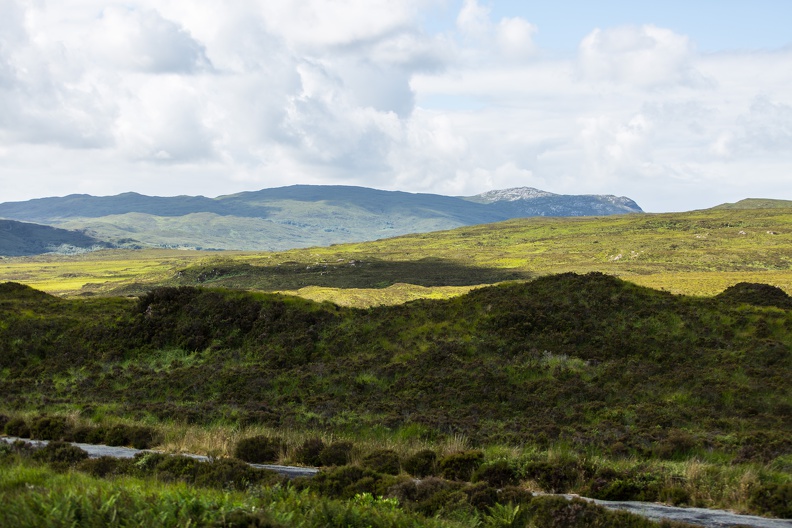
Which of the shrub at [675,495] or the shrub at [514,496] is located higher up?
the shrub at [514,496]

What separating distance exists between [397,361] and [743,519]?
65.2 ft

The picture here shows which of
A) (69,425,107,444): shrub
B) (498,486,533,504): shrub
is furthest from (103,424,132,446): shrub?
(498,486,533,504): shrub

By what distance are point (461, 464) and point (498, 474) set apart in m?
1.00

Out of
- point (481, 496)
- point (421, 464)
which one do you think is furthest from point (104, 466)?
point (481, 496)

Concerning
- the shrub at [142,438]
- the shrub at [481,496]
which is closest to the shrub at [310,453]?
the shrub at [142,438]

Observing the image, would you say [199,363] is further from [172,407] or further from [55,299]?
[55,299]

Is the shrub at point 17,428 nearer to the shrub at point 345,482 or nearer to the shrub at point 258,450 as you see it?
the shrub at point 258,450

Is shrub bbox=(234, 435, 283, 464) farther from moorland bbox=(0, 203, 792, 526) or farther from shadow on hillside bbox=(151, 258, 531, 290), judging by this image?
shadow on hillside bbox=(151, 258, 531, 290)

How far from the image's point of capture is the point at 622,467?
15.5 m

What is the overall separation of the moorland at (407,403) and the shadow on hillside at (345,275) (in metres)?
80.0

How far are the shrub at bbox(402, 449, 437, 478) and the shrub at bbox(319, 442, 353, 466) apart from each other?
5.71ft

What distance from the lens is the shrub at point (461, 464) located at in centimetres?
1548

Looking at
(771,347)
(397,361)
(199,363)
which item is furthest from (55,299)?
(771,347)

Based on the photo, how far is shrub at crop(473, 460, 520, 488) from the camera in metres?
14.9
